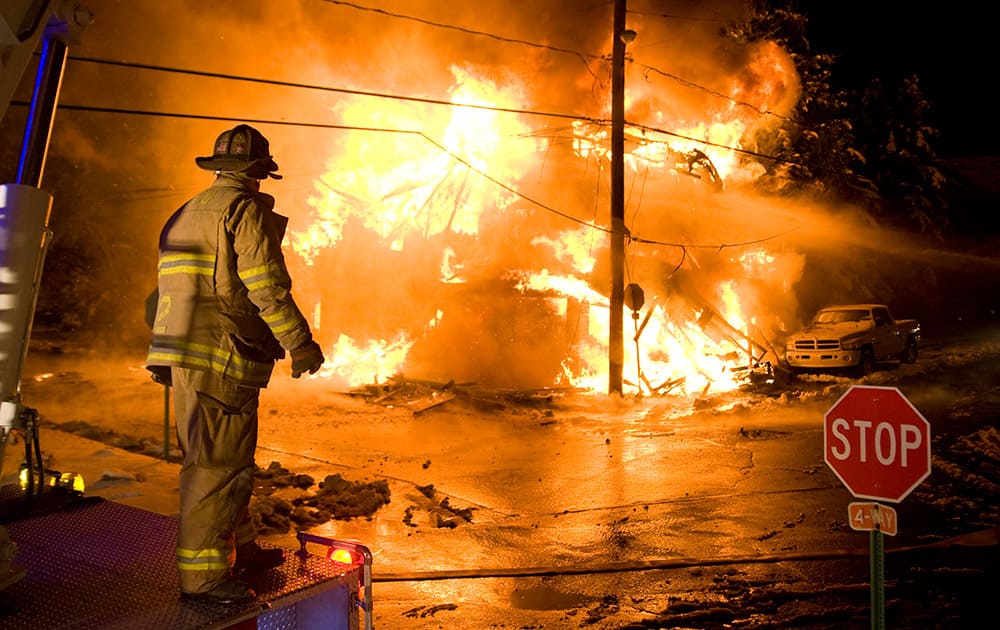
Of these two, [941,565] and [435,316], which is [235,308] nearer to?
[941,565]

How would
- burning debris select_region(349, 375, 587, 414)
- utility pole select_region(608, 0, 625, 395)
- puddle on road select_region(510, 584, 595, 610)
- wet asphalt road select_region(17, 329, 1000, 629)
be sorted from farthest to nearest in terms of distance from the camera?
utility pole select_region(608, 0, 625, 395) → burning debris select_region(349, 375, 587, 414) → wet asphalt road select_region(17, 329, 1000, 629) → puddle on road select_region(510, 584, 595, 610)

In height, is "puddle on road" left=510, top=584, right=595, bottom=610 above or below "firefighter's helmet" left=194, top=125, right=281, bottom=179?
below

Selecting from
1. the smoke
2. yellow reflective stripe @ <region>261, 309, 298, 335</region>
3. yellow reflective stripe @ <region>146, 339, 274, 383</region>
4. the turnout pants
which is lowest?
the turnout pants

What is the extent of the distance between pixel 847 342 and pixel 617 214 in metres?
6.15

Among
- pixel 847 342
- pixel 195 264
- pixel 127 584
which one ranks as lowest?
pixel 127 584

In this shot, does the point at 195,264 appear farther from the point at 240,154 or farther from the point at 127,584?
the point at 127,584

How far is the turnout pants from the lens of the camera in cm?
289

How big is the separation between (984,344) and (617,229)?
15311 millimetres

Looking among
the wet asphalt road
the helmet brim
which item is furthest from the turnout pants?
the wet asphalt road

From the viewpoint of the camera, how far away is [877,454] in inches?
149

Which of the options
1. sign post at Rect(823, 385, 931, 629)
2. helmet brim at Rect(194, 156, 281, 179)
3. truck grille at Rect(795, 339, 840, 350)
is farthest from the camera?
truck grille at Rect(795, 339, 840, 350)

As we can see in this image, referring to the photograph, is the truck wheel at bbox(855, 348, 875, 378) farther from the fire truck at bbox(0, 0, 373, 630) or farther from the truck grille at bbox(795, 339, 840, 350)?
the fire truck at bbox(0, 0, 373, 630)

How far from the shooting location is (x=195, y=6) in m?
18.3

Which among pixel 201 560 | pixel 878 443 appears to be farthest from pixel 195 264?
pixel 878 443
